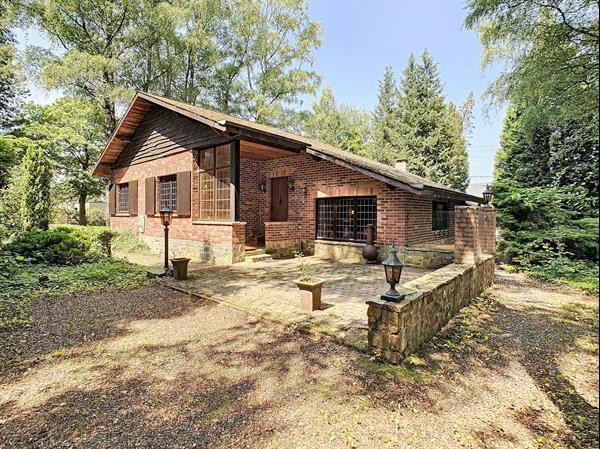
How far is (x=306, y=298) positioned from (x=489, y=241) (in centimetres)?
468

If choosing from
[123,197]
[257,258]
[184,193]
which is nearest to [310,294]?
[257,258]

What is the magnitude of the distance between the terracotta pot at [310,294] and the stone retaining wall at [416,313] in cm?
122

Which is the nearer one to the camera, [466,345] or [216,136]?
[466,345]

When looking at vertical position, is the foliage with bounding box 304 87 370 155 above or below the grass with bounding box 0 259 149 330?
above

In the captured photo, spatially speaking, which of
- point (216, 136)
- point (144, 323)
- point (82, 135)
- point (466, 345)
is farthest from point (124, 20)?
point (466, 345)

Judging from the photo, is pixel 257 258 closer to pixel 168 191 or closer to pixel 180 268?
pixel 180 268

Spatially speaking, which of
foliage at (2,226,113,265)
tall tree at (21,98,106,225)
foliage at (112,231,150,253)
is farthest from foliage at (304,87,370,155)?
foliage at (2,226,113,265)

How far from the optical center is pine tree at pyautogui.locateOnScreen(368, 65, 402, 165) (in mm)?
22106

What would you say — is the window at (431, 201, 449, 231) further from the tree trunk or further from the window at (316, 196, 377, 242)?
the tree trunk

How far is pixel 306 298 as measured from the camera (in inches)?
175

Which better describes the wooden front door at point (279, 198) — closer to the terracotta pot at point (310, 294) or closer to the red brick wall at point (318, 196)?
the red brick wall at point (318, 196)

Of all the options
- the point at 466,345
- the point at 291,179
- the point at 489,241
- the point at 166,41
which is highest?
the point at 166,41

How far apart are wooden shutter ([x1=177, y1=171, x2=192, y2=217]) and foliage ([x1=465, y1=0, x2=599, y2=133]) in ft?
25.9

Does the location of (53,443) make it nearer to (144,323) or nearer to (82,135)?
(144,323)
